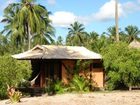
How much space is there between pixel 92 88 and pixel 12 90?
9.48 metres

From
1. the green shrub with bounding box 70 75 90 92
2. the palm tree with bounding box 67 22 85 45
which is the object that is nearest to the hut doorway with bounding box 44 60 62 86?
the green shrub with bounding box 70 75 90 92

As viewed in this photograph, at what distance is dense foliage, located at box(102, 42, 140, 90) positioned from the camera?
90.0 feet

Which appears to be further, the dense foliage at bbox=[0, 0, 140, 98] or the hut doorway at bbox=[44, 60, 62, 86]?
the hut doorway at bbox=[44, 60, 62, 86]

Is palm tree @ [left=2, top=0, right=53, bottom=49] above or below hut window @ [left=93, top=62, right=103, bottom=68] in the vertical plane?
above

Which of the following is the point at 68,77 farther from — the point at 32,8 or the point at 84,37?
the point at 84,37

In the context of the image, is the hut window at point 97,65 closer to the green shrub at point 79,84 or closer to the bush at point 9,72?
the green shrub at point 79,84

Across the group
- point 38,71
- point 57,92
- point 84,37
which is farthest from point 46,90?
point 84,37

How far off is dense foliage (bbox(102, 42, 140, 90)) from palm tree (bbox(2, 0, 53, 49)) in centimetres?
1546

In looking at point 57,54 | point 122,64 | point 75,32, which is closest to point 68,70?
point 57,54

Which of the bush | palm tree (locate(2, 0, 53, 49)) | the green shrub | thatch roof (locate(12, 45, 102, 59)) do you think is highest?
palm tree (locate(2, 0, 53, 49))

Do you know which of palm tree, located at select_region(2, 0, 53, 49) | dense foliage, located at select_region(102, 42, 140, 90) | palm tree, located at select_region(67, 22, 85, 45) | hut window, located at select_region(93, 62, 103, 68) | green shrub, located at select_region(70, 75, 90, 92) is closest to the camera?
green shrub, located at select_region(70, 75, 90, 92)

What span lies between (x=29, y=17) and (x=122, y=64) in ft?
57.5

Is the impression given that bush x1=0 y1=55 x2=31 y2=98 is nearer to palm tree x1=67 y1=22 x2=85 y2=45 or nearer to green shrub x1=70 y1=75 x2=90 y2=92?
green shrub x1=70 y1=75 x2=90 y2=92

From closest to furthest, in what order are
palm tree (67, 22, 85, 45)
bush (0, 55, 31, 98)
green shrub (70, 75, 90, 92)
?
1. bush (0, 55, 31, 98)
2. green shrub (70, 75, 90, 92)
3. palm tree (67, 22, 85, 45)
